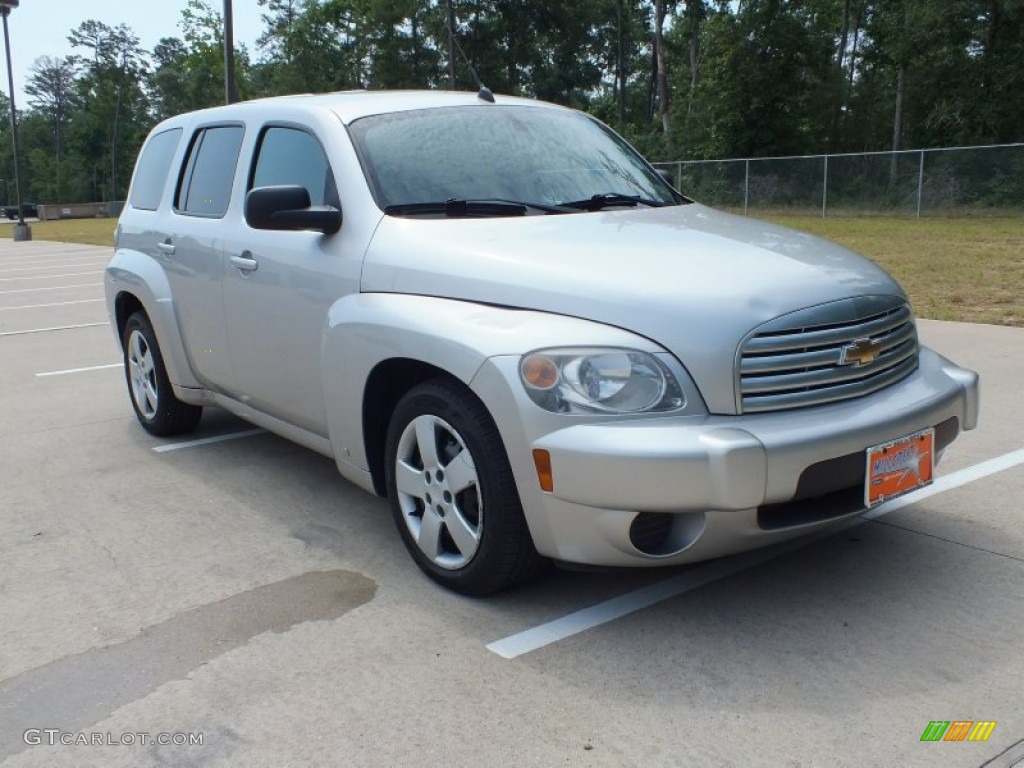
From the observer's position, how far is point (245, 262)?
4.41 meters

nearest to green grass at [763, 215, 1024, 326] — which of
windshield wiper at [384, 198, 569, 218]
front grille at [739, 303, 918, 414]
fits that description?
front grille at [739, 303, 918, 414]

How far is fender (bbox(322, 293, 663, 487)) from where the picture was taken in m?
3.04

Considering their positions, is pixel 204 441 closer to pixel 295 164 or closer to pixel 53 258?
pixel 295 164

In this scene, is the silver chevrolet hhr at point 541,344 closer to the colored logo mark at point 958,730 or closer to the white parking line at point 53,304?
the colored logo mark at point 958,730

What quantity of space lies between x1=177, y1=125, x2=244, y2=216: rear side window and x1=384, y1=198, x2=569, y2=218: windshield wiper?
4.31ft

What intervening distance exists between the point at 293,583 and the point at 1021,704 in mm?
2459

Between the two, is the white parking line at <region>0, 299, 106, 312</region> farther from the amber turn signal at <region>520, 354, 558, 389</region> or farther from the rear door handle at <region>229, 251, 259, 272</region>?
the amber turn signal at <region>520, 354, 558, 389</region>

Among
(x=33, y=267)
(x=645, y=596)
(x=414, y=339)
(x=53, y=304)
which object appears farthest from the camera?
(x=33, y=267)

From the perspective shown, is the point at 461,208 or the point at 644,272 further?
the point at 461,208

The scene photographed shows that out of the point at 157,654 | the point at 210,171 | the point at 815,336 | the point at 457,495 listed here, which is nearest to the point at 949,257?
the point at 210,171

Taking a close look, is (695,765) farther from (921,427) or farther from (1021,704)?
(921,427)

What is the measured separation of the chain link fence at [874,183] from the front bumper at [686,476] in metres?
21.7

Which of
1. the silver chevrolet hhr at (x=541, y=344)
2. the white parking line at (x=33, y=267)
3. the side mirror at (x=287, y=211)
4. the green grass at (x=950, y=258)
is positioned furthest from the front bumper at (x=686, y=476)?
the white parking line at (x=33, y=267)

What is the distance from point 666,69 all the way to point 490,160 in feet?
167
